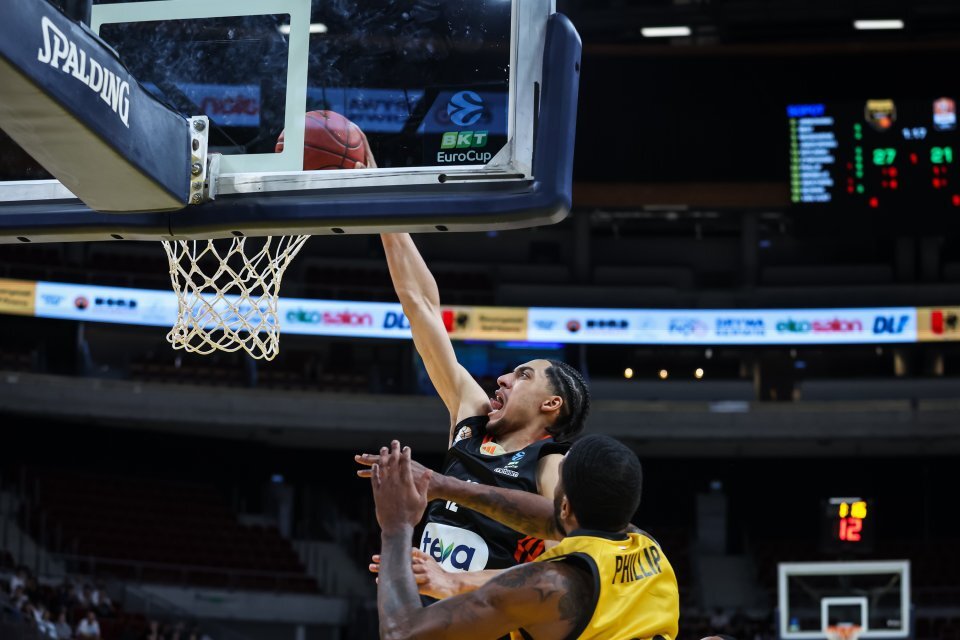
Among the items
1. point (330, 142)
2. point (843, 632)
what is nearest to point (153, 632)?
point (843, 632)

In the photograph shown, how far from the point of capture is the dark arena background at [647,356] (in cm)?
1991

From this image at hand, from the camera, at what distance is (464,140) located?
143 inches

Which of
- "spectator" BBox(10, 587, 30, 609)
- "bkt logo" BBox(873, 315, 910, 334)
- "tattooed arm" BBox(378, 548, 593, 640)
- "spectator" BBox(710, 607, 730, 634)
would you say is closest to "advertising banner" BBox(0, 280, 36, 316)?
"spectator" BBox(10, 587, 30, 609)

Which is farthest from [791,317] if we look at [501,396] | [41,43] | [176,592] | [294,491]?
[41,43]

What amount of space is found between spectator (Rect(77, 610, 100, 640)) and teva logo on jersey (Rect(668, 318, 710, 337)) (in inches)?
433

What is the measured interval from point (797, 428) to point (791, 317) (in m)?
1.94

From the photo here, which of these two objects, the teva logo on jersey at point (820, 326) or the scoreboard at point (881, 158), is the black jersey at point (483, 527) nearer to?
the scoreboard at point (881, 158)

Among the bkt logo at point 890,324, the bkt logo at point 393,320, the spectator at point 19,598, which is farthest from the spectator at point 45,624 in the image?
the bkt logo at point 890,324

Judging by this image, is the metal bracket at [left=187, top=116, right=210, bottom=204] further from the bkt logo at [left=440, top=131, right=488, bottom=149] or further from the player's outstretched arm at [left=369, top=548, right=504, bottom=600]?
the player's outstretched arm at [left=369, top=548, right=504, bottom=600]

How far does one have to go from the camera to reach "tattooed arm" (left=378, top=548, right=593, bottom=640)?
296 centimetres

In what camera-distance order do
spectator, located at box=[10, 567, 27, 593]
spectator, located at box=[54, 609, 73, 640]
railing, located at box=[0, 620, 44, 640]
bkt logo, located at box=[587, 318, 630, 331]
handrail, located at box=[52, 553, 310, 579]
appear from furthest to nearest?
bkt logo, located at box=[587, 318, 630, 331] < handrail, located at box=[52, 553, 310, 579] < spectator, located at box=[10, 567, 27, 593] < spectator, located at box=[54, 609, 73, 640] < railing, located at box=[0, 620, 44, 640]

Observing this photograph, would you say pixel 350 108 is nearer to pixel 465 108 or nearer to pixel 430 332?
pixel 465 108

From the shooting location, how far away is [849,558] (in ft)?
68.5

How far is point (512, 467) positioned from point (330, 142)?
1.37 m
